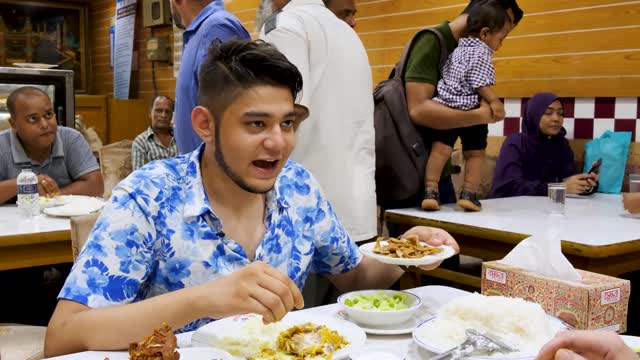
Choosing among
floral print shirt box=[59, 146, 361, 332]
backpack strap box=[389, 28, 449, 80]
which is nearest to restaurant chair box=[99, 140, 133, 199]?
backpack strap box=[389, 28, 449, 80]

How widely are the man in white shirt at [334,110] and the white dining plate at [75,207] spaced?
3.91 ft

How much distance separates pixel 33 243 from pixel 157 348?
1.81 m

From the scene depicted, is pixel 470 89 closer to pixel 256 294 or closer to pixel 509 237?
pixel 509 237

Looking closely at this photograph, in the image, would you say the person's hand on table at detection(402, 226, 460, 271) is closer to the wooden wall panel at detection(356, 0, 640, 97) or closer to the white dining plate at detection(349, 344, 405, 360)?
the white dining plate at detection(349, 344, 405, 360)

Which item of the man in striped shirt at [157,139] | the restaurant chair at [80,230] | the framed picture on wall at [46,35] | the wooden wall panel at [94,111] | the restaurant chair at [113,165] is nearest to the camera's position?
the restaurant chair at [80,230]

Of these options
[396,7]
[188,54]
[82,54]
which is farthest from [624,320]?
[82,54]

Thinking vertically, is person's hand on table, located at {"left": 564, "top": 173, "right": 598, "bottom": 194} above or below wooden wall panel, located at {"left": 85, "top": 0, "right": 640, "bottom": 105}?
below

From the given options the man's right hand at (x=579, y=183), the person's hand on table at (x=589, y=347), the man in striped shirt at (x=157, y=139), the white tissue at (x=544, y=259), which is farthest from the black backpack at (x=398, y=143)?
the man in striped shirt at (x=157, y=139)

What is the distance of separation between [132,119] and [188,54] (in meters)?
5.93

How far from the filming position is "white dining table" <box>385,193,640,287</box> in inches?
92.6

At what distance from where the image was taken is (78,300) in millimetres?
1343

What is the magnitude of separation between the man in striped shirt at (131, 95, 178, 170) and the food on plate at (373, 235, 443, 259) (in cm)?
462

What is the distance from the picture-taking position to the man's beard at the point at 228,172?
152cm

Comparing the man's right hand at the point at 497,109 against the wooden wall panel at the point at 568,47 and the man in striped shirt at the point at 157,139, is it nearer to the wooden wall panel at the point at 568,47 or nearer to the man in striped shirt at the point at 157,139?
the wooden wall panel at the point at 568,47
